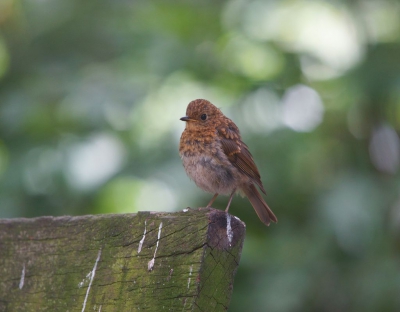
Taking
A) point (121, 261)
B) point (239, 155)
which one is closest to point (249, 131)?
point (239, 155)

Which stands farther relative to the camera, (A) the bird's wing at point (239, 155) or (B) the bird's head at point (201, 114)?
(B) the bird's head at point (201, 114)

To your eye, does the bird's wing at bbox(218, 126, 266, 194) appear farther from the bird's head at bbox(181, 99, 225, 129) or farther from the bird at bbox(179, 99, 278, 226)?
the bird's head at bbox(181, 99, 225, 129)

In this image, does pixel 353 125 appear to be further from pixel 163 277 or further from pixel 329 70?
pixel 163 277

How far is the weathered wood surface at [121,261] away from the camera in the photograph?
2.09m

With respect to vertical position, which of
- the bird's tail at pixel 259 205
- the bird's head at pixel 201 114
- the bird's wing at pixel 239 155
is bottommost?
the bird's tail at pixel 259 205

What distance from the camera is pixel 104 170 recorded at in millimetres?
3947

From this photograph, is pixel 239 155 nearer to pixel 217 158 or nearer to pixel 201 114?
pixel 217 158

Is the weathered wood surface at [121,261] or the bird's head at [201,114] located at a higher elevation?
the bird's head at [201,114]

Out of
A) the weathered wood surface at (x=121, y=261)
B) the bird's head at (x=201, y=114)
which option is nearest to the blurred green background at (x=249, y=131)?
the bird's head at (x=201, y=114)

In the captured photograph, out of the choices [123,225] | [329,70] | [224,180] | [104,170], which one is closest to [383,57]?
[329,70]

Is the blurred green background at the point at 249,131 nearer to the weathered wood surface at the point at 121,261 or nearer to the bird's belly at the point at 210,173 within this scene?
the bird's belly at the point at 210,173

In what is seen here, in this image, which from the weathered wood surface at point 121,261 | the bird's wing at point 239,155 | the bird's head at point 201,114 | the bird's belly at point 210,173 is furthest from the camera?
the bird's head at point 201,114

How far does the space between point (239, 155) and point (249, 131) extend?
21 centimetres

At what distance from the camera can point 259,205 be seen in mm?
4207
